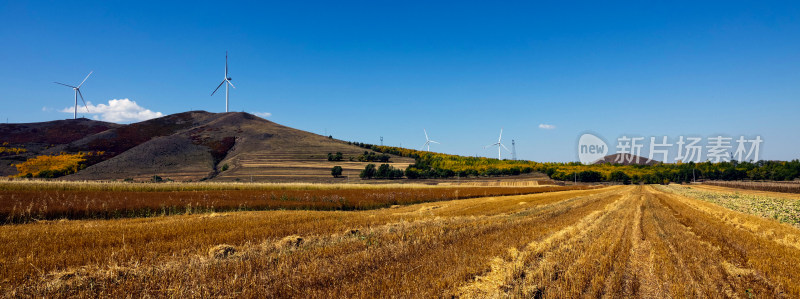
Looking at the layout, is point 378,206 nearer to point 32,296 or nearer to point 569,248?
point 569,248

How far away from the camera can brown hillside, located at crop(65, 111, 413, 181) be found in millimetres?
95000

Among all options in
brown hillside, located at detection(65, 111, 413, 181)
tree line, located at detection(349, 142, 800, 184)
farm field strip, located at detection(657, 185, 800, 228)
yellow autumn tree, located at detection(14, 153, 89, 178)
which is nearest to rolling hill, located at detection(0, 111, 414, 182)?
brown hillside, located at detection(65, 111, 413, 181)

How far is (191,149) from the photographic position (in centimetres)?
11656

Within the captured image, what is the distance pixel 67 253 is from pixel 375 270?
25.4ft

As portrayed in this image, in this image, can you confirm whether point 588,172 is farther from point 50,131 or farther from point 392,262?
point 50,131

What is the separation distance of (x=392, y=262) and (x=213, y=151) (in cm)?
12851

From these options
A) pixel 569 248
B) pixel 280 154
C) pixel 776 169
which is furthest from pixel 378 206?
pixel 776 169

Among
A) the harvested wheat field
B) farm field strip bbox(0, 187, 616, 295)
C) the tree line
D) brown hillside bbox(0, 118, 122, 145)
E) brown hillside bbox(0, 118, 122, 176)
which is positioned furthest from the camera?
the tree line

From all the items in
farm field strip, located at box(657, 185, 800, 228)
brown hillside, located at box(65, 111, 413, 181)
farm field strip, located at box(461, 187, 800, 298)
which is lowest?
farm field strip, located at box(657, 185, 800, 228)

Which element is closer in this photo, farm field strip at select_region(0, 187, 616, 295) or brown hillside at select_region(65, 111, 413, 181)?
farm field strip at select_region(0, 187, 616, 295)

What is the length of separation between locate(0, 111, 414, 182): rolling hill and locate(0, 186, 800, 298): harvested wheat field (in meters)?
84.9

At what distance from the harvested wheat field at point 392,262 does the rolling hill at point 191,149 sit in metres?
84.9

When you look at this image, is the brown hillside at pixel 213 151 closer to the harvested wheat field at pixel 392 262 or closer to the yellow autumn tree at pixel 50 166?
the yellow autumn tree at pixel 50 166

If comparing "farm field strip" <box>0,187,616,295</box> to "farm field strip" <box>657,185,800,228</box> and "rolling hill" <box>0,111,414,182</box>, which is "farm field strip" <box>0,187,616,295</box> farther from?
"rolling hill" <box>0,111,414,182</box>
